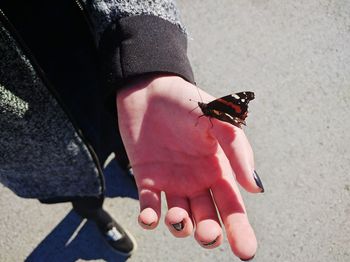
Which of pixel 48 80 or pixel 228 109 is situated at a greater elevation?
pixel 48 80

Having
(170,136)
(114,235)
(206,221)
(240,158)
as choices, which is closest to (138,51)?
(170,136)

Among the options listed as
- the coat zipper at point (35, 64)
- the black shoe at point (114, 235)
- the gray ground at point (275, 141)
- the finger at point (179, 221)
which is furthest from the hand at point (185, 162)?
the gray ground at point (275, 141)

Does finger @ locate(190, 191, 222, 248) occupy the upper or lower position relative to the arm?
lower

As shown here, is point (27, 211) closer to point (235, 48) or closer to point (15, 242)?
point (15, 242)

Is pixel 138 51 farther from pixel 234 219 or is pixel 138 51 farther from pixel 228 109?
pixel 234 219

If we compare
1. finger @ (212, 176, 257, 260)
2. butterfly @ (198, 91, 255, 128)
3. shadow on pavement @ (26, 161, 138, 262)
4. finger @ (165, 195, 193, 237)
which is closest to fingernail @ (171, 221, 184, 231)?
finger @ (165, 195, 193, 237)

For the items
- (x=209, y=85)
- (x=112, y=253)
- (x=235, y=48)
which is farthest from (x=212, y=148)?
(x=235, y=48)

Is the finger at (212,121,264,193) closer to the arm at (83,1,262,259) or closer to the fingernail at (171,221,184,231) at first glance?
the arm at (83,1,262,259)
